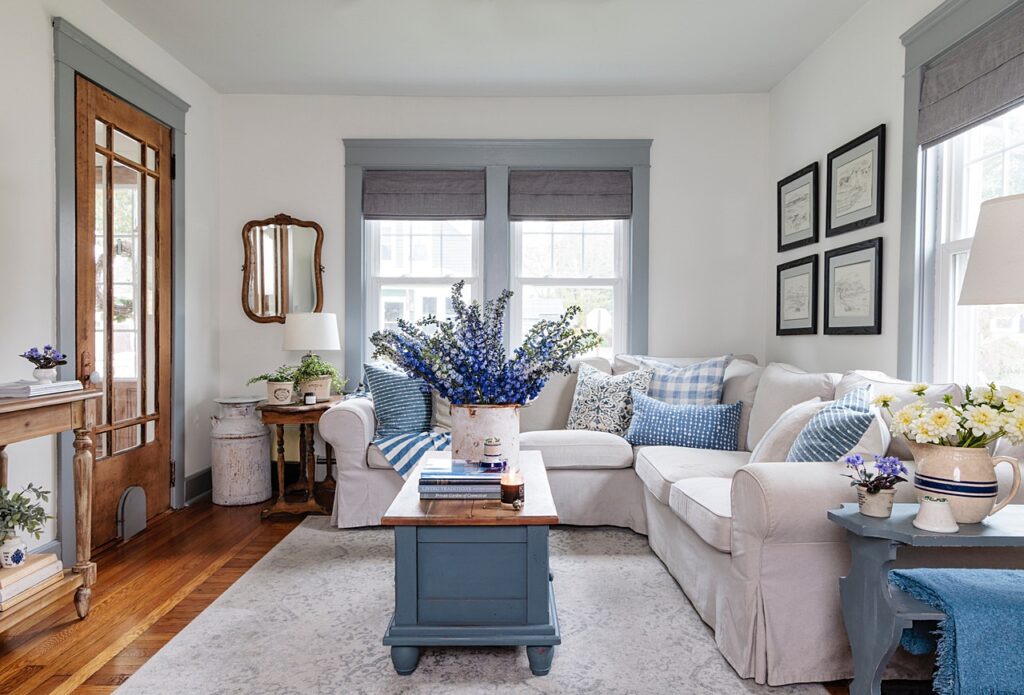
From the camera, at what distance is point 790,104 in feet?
13.7

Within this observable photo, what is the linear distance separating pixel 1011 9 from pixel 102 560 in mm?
4435

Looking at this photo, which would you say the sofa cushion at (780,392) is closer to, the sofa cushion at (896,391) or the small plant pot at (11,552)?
the sofa cushion at (896,391)

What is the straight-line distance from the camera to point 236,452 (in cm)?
411

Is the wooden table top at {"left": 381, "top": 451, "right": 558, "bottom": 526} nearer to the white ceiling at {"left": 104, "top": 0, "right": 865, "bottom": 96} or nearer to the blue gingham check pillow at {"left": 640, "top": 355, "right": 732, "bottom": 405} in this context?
the blue gingham check pillow at {"left": 640, "top": 355, "right": 732, "bottom": 405}

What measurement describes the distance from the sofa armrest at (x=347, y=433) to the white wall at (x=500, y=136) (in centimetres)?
104

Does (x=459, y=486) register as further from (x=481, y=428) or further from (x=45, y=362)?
(x=45, y=362)

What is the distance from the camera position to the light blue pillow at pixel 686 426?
347cm

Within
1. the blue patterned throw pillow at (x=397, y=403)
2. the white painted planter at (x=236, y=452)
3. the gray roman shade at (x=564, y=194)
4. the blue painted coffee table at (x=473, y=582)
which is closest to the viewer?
the blue painted coffee table at (x=473, y=582)

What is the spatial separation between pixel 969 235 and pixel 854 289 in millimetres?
736

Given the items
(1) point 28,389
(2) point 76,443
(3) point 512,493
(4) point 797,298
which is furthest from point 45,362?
(4) point 797,298

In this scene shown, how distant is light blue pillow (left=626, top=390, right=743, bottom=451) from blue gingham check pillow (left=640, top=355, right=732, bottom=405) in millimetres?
136

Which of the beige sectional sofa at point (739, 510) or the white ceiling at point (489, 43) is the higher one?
the white ceiling at point (489, 43)

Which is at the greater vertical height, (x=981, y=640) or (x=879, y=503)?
(x=879, y=503)

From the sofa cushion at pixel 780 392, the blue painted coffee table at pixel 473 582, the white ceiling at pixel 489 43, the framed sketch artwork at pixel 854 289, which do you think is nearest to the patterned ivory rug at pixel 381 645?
the blue painted coffee table at pixel 473 582
